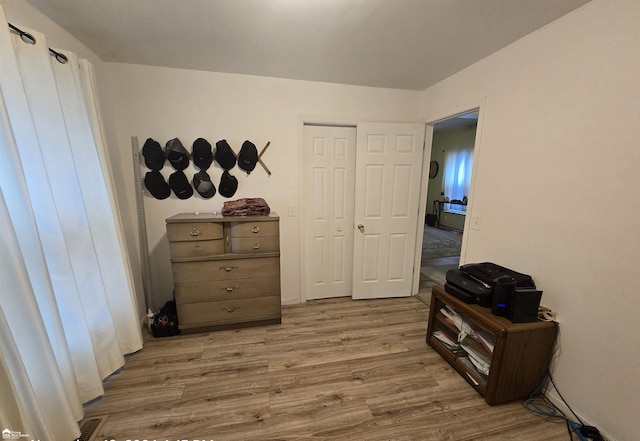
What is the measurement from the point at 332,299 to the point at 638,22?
9.83 ft

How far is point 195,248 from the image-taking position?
80.3 inches

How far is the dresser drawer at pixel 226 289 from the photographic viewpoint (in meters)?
2.07

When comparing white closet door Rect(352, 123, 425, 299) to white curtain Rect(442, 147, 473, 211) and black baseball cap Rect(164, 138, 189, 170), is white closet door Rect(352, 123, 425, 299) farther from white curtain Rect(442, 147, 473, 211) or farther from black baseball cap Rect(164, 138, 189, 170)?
white curtain Rect(442, 147, 473, 211)

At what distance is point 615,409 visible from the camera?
1265 millimetres

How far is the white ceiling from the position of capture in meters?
1.35

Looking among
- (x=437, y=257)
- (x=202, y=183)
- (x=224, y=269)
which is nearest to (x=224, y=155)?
(x=202, y=183)

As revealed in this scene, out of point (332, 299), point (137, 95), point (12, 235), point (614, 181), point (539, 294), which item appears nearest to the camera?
point (12, 235)

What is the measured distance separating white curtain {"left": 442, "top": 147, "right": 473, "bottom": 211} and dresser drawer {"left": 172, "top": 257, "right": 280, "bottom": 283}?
543 centimetres

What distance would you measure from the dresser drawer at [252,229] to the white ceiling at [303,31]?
1432 mm

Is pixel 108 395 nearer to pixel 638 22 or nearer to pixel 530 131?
pixel 530 131

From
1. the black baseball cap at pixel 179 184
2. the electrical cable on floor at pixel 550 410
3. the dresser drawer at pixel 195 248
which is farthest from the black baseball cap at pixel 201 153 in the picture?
the electrical cable on floor at pixel 550 410

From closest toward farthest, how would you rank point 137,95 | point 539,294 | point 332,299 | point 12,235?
point 12,235 → point 539,294 → point 137,95 → point 332,299

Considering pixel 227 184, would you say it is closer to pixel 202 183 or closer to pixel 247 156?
pixel 202 183

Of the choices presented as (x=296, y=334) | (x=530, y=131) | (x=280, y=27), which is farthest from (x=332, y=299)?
(x=280, y=27)
